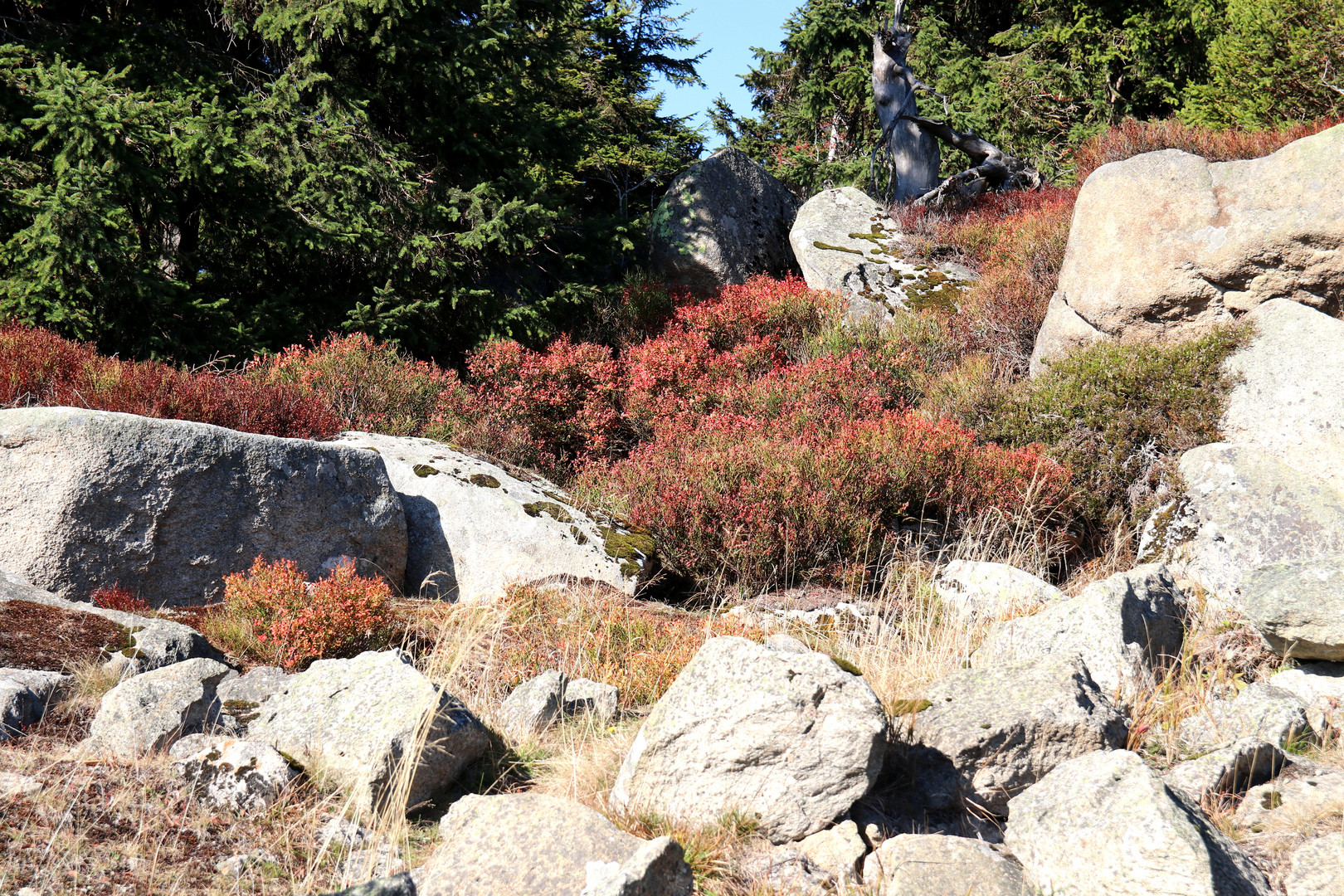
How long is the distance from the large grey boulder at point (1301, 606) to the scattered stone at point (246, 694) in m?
4.58

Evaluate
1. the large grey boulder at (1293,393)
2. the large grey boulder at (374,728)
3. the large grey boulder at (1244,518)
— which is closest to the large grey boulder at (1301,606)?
the large grey boulder at (1244,518)

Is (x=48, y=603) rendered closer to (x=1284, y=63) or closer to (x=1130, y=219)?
(x=1130, y=219)

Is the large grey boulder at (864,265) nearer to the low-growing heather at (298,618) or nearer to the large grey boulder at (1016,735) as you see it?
the low-growing heather at (298,618)

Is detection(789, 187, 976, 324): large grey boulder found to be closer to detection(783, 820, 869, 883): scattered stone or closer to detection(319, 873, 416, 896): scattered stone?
detection(783, 820, 869, 883): scattered stone

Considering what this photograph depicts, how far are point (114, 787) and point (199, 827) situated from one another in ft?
1.24

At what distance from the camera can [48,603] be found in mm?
4438

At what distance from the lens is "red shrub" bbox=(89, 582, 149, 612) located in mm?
4848

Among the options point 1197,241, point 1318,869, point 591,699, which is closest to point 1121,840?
point 1318,869

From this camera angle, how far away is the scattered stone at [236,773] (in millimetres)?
3125

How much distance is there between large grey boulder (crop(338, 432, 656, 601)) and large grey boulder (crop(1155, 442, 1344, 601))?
3871 millimetres

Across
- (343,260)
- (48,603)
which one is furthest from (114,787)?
(343,260)

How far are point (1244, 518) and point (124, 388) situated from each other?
7.80 meters

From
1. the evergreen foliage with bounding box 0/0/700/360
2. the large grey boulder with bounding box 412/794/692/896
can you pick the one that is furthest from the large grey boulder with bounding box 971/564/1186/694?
the evergreen foliage with bounding box 0/0/700/360

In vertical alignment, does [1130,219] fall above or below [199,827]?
above
